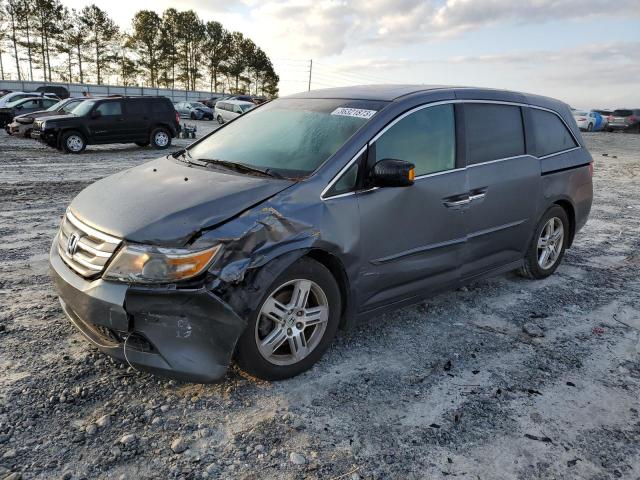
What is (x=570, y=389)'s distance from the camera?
10.5ft

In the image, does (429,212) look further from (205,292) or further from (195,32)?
(195,32)

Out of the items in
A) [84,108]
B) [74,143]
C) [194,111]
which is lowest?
[194,111]

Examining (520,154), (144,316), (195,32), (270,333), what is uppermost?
(195,32)

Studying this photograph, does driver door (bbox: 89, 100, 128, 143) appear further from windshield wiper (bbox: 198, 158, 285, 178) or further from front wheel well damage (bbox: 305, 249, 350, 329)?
front wheel well damage (bbox: 305, 249, 350, 329)

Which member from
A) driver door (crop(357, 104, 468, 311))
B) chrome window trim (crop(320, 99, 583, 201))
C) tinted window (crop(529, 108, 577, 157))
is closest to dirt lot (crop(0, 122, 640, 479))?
driver door (crop(357, 104, 468, 311))

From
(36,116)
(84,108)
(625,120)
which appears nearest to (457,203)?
(84,108)

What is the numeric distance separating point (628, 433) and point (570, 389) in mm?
444

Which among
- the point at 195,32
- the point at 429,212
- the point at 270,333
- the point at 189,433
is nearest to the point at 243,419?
the point at 189,433

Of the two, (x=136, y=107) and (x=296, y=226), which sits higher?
(x=296, y=226)

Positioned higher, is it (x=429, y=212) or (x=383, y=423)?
(x=429, y=212)

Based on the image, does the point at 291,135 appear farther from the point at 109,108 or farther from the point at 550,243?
the point at 109,108

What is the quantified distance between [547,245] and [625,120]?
37380 millimetres

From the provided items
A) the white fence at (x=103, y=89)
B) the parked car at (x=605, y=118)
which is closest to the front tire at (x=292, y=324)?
the parked car at (x=605, y=118)

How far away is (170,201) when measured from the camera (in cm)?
301
